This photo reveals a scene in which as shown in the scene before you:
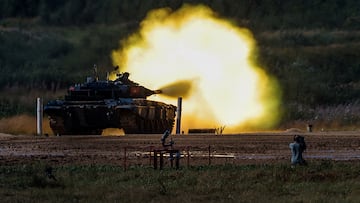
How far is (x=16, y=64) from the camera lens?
69.1m

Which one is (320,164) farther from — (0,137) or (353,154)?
(0,137)

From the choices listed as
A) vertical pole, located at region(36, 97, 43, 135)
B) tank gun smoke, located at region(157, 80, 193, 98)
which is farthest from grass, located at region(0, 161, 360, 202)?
tank gun smoke, located at region(157, 80, 193, 98)

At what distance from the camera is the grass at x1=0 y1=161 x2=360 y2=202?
2836 centimetres

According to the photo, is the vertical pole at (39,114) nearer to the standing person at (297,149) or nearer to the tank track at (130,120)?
the tank track at (130,120)

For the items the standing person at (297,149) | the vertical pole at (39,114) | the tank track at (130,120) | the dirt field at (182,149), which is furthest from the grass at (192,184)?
the vertical pole at (39,114)

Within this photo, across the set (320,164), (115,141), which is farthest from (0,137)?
(320,164)

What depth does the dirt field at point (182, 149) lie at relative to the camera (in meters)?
37.7

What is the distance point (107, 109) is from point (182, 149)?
1470cm

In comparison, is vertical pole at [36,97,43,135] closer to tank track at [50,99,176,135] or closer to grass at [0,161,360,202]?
tank track at [50,99,176,135]

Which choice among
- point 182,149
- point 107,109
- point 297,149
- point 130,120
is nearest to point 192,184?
point 297,149

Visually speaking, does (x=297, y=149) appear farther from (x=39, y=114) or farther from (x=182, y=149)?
(x=39, y=114)

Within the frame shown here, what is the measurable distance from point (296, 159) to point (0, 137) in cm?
2483

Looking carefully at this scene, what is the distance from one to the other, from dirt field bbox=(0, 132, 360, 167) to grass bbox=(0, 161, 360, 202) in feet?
10.2

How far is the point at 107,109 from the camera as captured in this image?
2228 inches
